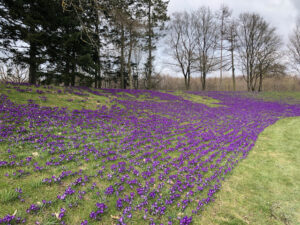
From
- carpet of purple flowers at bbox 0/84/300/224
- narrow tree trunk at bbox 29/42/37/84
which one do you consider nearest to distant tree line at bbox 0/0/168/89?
narrow tree trunk at bbox 29/42/37/84

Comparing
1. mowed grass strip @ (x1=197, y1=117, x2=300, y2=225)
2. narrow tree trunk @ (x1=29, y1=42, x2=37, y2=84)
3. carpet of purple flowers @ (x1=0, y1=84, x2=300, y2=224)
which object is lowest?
mowed grass strip @ (x1=197, y1=117, x2=300, y2=225)

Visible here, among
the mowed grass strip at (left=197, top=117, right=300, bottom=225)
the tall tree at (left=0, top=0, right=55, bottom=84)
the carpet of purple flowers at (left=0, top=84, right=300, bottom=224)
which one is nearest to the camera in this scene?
the carpet of purple flowers at (left=0, top=84, right=300, bottom=224)

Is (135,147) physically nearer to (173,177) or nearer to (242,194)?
(173,177)

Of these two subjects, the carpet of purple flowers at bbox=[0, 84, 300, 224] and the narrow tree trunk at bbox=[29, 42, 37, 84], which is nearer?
the carpet of purple flowers at bbox=[0, 84, 300, 224]

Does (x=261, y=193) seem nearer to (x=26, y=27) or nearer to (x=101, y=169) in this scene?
(x=101, y=169)

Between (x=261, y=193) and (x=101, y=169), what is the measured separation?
503 centimetres

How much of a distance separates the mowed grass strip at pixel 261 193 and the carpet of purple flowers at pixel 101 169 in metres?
0.29

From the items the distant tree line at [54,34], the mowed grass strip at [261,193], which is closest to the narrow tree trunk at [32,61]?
the distant tree line at [54,34]

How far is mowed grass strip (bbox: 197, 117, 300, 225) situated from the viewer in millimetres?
3506

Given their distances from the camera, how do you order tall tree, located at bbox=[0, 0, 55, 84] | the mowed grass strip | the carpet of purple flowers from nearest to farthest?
1. the carpet of purple flowers
2. the mowed grass strip
3. tall tree, located at bbox=[0, 0, 55, 84]

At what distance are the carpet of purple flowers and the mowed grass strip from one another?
29 centimetres

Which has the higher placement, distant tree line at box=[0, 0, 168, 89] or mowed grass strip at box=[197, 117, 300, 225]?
distant tree line at box=[0, 0, 168, 89]

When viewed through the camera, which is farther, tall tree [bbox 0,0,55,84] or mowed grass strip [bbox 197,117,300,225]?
tall tree [bbox 0,0,55,84]

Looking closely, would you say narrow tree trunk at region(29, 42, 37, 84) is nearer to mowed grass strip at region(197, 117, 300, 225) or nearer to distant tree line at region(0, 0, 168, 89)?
distant tree line at region(0, 0, 168, 89)
